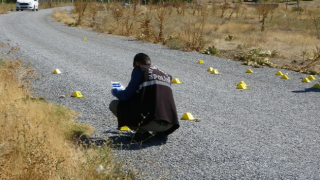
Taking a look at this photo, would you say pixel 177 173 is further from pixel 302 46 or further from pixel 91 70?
pixel 302 46

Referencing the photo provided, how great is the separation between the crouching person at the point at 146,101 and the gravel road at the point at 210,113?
→ 0.32 metres

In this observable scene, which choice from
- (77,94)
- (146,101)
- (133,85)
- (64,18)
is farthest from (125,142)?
(64,18)

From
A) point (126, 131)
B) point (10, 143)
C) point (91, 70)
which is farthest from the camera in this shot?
point (91, 70)

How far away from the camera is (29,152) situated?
13.9 ft

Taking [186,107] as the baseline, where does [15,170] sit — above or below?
above

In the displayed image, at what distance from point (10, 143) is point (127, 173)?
4.16ft

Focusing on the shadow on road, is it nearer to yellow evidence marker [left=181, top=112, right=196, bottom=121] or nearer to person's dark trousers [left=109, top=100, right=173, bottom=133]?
person's dark trousers [left=109, top=100, right=173, bottom=133]

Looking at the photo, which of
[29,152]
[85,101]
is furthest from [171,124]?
[85,101]

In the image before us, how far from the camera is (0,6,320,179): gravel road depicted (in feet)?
16.6

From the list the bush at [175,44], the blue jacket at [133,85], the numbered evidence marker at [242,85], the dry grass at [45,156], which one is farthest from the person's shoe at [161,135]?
the bush at [175,44]

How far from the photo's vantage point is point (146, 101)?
545 cm

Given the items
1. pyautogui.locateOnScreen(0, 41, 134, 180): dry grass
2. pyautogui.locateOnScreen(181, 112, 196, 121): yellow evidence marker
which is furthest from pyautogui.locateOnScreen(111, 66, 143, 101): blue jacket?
pyautogui.locateOnScreen(181, 112, 196, 121): yellow evidence marker

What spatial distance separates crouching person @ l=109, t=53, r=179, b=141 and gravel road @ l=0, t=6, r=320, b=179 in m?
0.32

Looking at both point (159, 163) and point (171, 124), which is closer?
point (159, 163)
